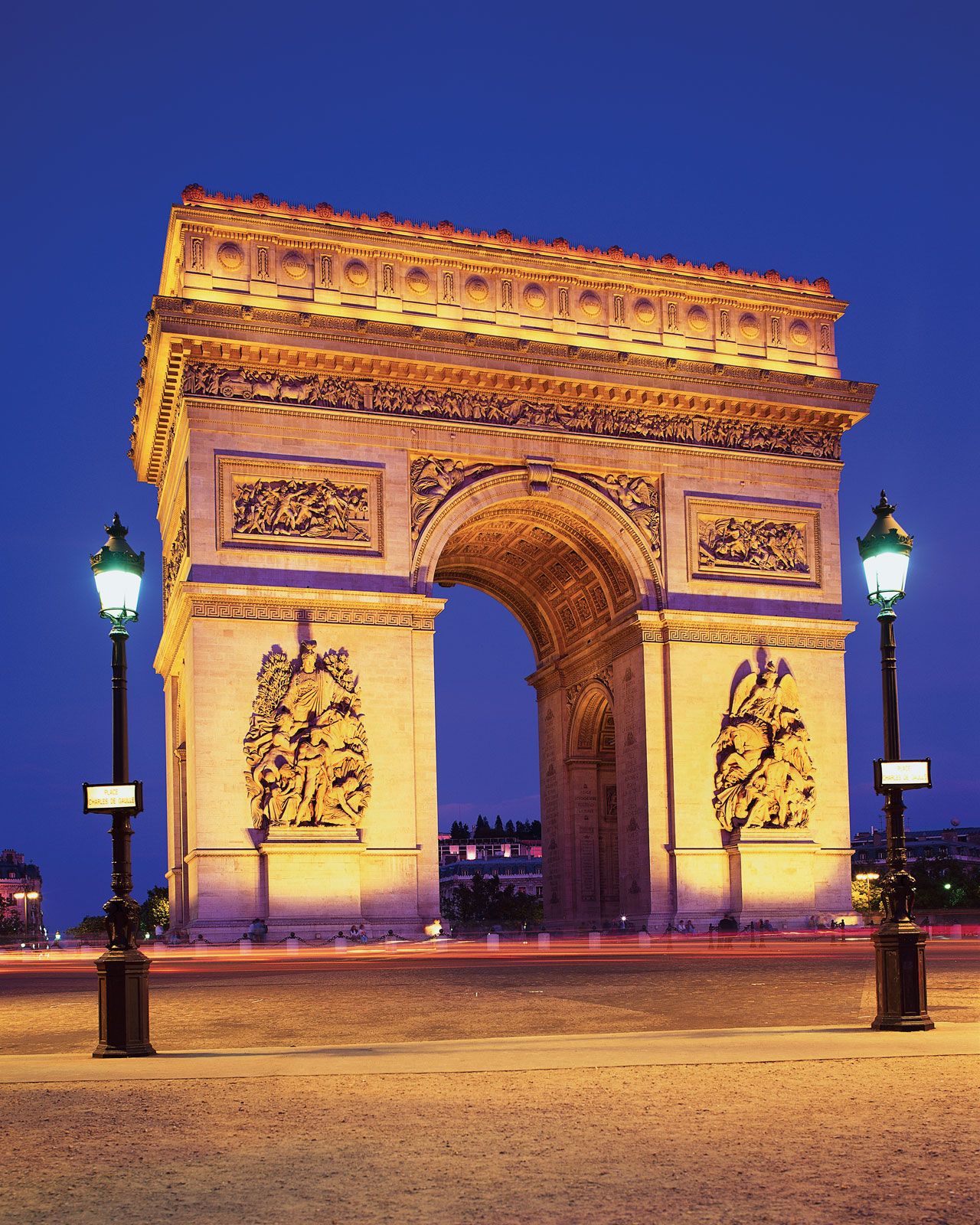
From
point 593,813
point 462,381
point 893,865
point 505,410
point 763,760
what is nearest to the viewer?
point 893,865

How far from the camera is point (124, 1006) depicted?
13.1 m

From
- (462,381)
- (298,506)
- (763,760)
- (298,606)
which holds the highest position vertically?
(462,381)

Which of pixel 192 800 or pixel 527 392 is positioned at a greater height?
pixel 527 392

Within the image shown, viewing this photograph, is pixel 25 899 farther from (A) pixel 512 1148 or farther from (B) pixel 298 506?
(A) pixel 512 1148

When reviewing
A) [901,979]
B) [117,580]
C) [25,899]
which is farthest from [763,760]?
[25,899]

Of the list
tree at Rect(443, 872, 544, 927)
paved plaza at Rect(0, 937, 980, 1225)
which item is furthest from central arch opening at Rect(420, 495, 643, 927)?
tree at Rect(443, 872, 544, 927)

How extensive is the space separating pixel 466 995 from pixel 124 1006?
760cm

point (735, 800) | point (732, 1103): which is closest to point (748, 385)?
point (735, 800)

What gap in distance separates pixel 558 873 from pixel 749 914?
336 inches

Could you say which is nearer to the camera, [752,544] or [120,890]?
[120,890]

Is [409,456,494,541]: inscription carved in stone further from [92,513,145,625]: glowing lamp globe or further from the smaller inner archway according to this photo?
[92,513,145,625]: glowing lamp globe

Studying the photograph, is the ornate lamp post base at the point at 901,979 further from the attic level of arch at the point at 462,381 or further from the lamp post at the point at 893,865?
the attic level of arch at the point at 462,381

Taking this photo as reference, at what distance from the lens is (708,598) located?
125ft

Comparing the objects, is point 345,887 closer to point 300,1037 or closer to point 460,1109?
point 300,1037
